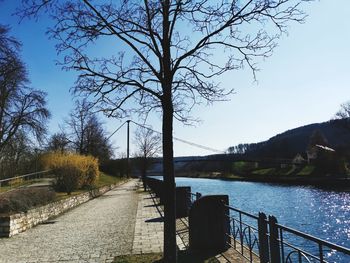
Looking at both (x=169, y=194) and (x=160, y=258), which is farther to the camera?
(x=160, y=258)

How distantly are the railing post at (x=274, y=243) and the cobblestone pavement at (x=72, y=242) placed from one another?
4.02m

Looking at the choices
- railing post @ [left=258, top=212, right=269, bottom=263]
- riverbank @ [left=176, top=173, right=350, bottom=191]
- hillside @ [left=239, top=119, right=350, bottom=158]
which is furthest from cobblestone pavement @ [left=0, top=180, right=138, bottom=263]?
hillside @ [left=239, top=119, right=350, bottom=158]

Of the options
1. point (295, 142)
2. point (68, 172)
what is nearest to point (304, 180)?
point (68, 172)

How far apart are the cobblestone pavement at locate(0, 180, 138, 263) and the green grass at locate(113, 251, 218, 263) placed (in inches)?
15.9

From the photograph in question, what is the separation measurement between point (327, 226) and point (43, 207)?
14.5 meters

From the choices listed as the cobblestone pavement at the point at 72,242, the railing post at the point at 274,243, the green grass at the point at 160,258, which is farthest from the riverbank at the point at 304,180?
the railing post at the point at 274,243

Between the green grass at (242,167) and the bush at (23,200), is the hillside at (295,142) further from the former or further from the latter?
the bush at (23,200)

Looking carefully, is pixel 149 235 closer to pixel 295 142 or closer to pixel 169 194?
pixel 169 194

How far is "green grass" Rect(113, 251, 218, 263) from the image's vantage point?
26.1ft

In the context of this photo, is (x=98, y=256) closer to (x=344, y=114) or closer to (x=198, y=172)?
(x=344, y=114)

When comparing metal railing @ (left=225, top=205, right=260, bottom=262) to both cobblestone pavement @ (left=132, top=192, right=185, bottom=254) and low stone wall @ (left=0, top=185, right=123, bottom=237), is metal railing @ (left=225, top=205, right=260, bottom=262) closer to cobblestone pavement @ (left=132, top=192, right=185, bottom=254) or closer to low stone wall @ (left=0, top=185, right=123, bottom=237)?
cobblestone pavement @ (left=132, top=192, right=185, bottom=254)

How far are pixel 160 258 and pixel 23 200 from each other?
8032mm

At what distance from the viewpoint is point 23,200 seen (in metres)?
14.5

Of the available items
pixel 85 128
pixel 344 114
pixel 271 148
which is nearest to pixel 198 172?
pixel 271 148
